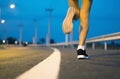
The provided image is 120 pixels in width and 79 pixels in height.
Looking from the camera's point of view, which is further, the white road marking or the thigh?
the thigh

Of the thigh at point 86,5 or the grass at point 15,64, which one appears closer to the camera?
the grass at point 15,64

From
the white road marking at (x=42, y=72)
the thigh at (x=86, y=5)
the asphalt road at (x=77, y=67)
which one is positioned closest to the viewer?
the white road marking at (x=42, y=72)

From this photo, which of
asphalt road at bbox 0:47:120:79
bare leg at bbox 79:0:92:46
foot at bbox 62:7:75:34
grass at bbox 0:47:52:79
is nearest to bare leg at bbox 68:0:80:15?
bare leg at bbox 79:0:92:46

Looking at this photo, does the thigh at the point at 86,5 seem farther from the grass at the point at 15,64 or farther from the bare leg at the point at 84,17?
the grass at the point at 15,64

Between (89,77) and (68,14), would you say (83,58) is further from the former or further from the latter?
(89,77)

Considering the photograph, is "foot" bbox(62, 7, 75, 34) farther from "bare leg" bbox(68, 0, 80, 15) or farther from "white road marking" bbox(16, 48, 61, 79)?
"white road marking" bbox(16, 48, 61, 79)

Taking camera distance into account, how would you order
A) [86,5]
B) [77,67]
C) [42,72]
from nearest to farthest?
[42,72], [77,67], [86,5]

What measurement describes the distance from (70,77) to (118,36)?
1677 cm

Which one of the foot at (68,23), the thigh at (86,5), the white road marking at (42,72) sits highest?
the thigh at (86,5)

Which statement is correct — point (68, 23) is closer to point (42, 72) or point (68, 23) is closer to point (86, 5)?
point (86, 5)

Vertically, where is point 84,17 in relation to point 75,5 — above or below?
below

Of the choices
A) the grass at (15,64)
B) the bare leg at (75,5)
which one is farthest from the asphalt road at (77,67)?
the bare leg at (75,5)

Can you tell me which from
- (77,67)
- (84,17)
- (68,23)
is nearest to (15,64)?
(77,67)

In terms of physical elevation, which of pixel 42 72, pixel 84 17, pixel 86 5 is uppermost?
pixel 86 5
